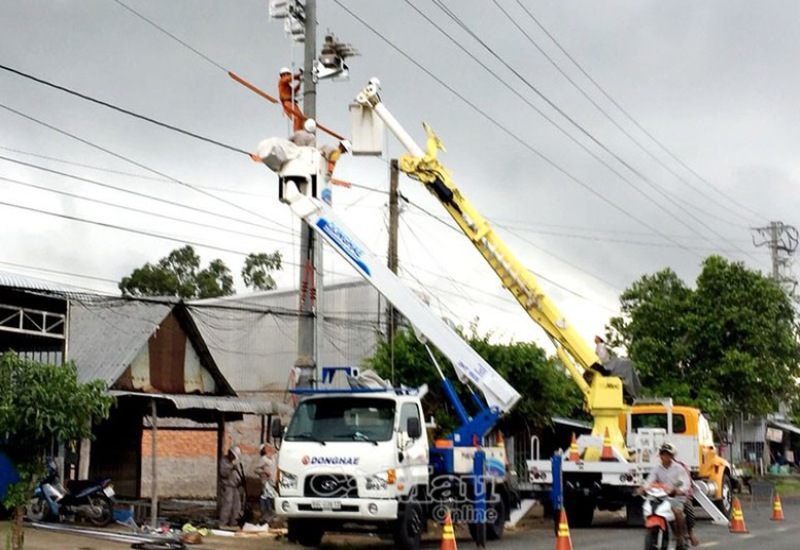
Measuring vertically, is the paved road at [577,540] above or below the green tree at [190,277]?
below

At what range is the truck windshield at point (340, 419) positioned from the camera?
16859 millimetres

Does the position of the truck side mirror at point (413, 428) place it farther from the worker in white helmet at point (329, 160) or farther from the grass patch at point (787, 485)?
the grass patch at point (787, 485)

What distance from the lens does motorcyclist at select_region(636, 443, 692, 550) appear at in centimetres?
1371

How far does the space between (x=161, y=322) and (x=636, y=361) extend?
25.0m

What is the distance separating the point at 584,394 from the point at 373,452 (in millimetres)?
8274

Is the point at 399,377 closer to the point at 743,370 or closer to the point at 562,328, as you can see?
the point at 562,328

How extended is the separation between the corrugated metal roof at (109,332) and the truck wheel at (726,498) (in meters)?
13.6

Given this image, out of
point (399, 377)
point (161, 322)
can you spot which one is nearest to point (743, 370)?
point (399, 377)

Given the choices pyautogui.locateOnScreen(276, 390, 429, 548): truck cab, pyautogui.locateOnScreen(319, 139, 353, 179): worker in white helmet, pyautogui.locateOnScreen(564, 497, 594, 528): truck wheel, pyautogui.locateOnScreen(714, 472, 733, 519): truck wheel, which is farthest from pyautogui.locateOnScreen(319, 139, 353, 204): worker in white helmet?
pyautogui.locateOnScreen(714, 472, 733, 519): truck wheel

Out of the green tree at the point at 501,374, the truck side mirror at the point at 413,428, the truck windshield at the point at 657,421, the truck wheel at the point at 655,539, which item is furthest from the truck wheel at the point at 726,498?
the truck wheel at the point at 655,539

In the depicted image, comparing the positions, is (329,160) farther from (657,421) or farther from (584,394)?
(657,421)

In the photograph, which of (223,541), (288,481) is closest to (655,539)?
(288,481)

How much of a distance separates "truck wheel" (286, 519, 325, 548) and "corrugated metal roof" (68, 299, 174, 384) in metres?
5.03

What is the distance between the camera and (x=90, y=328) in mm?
22781
